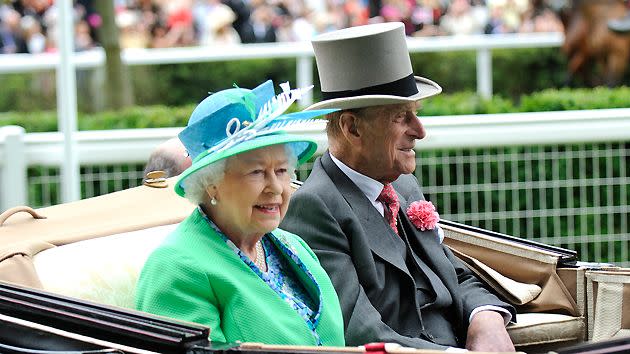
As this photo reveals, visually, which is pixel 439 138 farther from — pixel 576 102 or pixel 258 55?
pixel 258 55

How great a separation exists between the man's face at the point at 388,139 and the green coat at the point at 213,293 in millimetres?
784

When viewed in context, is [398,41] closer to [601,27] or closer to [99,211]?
[99,211]

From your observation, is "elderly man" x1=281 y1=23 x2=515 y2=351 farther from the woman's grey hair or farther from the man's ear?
the woman's grey hair

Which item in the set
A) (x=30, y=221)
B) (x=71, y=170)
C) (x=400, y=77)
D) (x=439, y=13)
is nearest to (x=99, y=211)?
(x=30, y=221)

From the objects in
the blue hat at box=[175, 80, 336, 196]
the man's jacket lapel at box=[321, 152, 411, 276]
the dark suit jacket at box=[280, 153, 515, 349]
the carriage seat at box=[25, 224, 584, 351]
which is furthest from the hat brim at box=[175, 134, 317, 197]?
the man's jacket lapel at box=[321, 152, 411, 276]

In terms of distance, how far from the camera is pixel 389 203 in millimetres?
4285

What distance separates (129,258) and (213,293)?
1.86 feet

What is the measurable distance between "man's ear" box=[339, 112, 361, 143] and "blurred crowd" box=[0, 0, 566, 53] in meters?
10.7

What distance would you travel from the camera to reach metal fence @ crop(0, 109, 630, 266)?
23.5 feet

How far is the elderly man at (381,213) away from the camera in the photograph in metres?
3.99

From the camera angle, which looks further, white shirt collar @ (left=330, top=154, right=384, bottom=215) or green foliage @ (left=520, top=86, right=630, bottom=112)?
green foliage @ (left=520, top=86, right=630, bottom=112)

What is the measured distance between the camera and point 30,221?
3.99m

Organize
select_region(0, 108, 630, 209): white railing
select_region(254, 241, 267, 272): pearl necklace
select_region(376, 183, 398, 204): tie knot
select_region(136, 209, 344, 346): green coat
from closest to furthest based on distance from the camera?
select_region(136, 209, 344, 346): green coat
select_region(254, 241, 267, 272): pearl necklace
select_region(376, 183, 398, 204): tie knot
select_region(0, 108, 630, 209): white railing

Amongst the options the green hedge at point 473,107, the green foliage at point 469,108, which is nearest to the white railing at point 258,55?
the green hedge at point 473,107
